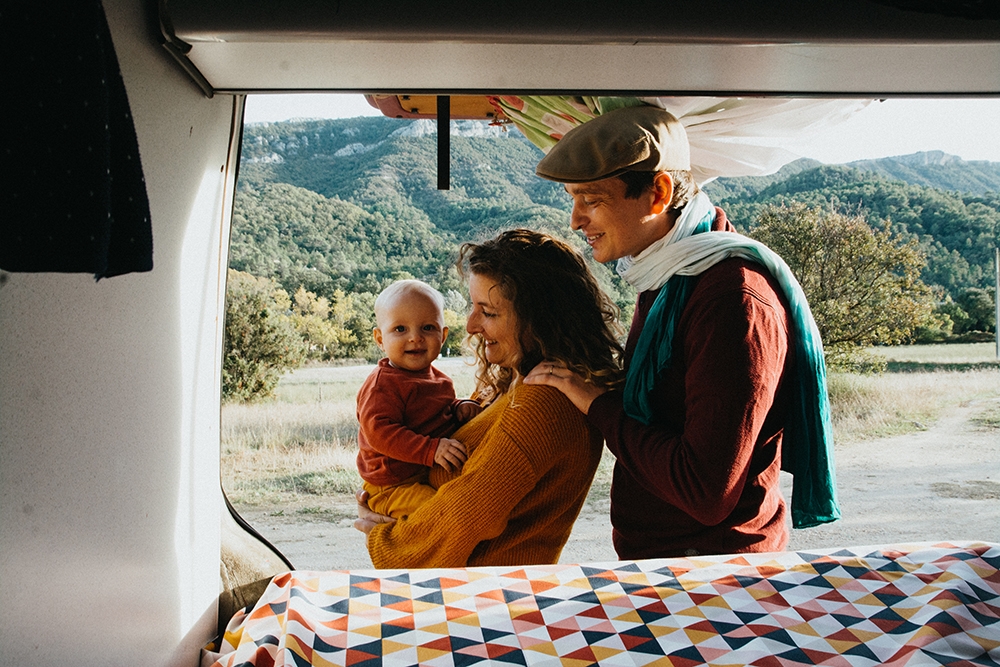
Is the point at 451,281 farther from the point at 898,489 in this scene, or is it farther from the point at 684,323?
the point at 898,489

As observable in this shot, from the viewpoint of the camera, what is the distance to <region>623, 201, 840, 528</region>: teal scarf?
1.43 metres

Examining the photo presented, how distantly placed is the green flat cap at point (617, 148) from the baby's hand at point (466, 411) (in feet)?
1.87

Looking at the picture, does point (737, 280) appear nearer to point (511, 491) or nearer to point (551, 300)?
point (551, 300)

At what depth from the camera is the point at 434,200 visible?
3143mm

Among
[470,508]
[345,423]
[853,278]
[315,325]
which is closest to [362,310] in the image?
[315,325]

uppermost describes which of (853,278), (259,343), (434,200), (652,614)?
(434,200)

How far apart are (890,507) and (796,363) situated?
2896mm

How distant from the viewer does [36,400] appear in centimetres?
80

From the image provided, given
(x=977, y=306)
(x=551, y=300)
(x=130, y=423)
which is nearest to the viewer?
(x=130, y=423)

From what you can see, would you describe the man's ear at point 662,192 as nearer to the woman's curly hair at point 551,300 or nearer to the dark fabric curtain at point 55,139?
the woman's curly hair at point 551,300

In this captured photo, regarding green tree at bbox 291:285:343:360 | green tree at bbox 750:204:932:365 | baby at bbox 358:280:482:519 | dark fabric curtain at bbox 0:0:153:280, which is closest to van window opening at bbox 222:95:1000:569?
green tree at bbox 291:285:343:360

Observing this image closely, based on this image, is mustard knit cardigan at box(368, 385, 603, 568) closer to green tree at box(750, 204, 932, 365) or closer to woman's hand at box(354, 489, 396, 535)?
woman's hand at box(354, 489, 396, 535)

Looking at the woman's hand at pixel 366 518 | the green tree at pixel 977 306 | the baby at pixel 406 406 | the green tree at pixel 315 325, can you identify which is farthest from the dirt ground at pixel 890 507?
the baby at pixel 406 406

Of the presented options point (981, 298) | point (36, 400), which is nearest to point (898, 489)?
point (981, 298)
